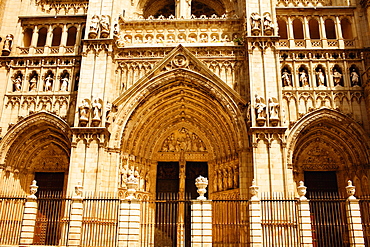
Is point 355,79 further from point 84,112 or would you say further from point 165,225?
point 84,112

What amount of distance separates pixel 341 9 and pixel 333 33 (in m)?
1.41

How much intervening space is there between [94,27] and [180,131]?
706cm

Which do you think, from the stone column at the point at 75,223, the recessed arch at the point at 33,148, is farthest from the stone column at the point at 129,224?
the recessed arch at the point at 33,148

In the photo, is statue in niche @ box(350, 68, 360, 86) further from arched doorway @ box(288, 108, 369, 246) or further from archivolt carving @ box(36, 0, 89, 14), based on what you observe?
archivolt carving @ box(36, 0, 89, 14)

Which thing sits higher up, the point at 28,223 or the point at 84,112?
the point at 84,112

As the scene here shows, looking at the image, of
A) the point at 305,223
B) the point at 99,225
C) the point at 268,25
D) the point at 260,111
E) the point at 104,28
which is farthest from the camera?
the point at 104,28

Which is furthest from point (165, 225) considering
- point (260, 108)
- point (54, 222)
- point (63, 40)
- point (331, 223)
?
point (63, 40)

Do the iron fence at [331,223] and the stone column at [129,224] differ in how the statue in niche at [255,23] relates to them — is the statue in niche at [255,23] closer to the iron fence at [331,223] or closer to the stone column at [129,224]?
the iron fence at [331,223]

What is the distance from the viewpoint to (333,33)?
65.8 feet

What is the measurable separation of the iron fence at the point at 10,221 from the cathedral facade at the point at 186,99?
→ 3.80ft

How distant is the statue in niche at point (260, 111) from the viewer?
1627 centimetres

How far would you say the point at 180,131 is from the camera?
19422mm

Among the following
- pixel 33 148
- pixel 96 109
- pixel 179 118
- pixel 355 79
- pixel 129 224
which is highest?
pixel 355 79

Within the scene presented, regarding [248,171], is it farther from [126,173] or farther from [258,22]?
[258,22]
